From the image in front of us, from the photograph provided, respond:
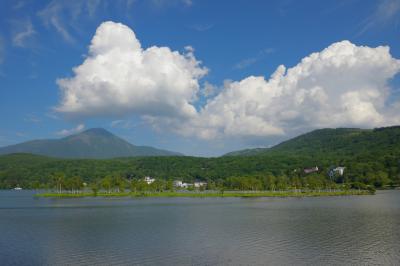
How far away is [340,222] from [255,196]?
83.4m

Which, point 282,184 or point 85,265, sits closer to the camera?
point 85,265

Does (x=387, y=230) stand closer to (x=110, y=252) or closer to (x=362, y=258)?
(x=362, y=258)

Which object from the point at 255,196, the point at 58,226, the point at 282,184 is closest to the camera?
the point at 58,226

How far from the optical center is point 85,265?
105 ft

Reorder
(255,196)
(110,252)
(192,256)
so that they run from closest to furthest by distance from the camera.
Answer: (192,256), (110,252), (255,196)

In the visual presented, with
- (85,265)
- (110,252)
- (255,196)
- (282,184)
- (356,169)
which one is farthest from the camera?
(356,169)

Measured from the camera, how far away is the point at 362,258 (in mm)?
33000

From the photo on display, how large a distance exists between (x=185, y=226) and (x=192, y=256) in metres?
21.1

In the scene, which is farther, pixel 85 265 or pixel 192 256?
pixel 192 256

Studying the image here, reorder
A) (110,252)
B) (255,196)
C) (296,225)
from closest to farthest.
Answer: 1. (110,252)
2. (296,225)
3. (255,196)

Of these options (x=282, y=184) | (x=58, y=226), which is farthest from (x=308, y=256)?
(x=282, y=184)

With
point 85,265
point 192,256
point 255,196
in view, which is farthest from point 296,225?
point 255,196

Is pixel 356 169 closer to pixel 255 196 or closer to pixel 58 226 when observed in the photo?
pixel 255 196

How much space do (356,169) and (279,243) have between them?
165494 mm
